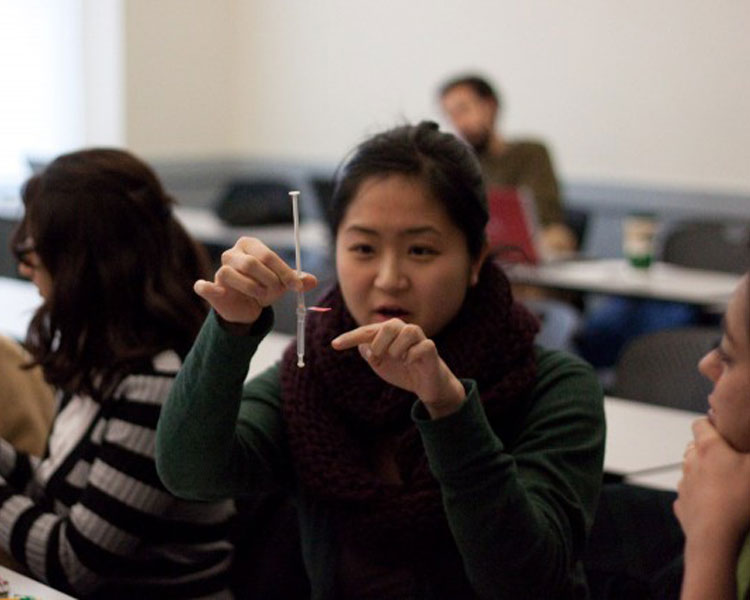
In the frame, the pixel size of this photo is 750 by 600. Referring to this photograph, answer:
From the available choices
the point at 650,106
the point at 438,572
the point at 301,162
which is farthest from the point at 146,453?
the point at 301,162

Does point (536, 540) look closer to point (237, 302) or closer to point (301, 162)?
point (237, 302)

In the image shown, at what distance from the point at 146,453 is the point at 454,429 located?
0.55 meters

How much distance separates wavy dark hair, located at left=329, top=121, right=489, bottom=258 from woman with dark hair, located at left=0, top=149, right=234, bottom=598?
0.34 m

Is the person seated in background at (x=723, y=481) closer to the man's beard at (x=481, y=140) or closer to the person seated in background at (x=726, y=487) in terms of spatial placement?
the person seated in background at (x=726, y=487)

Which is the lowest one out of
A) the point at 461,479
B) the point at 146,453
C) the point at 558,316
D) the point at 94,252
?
the point at 558,316

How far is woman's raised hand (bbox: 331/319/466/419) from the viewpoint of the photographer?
1314 mm

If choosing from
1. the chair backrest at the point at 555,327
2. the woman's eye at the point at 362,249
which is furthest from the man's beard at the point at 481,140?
the woman's eye at the point at 362,249

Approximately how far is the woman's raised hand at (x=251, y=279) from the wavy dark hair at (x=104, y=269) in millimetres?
429

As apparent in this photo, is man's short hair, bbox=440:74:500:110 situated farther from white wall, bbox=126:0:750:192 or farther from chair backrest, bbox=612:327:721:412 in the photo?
chair backrest, bbox=612:327:721:412

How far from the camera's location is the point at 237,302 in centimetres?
143

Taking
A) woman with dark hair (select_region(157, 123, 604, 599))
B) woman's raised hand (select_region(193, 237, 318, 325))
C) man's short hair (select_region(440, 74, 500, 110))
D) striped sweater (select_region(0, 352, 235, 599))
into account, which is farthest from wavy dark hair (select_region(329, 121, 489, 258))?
man's short hair (select_region(440, 74, 500, 110))

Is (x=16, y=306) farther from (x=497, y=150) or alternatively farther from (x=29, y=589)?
(x=497, y=150)

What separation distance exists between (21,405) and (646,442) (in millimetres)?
1092

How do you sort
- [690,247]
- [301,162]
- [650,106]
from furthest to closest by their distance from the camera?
[301,162], [650,106], [690,247]
